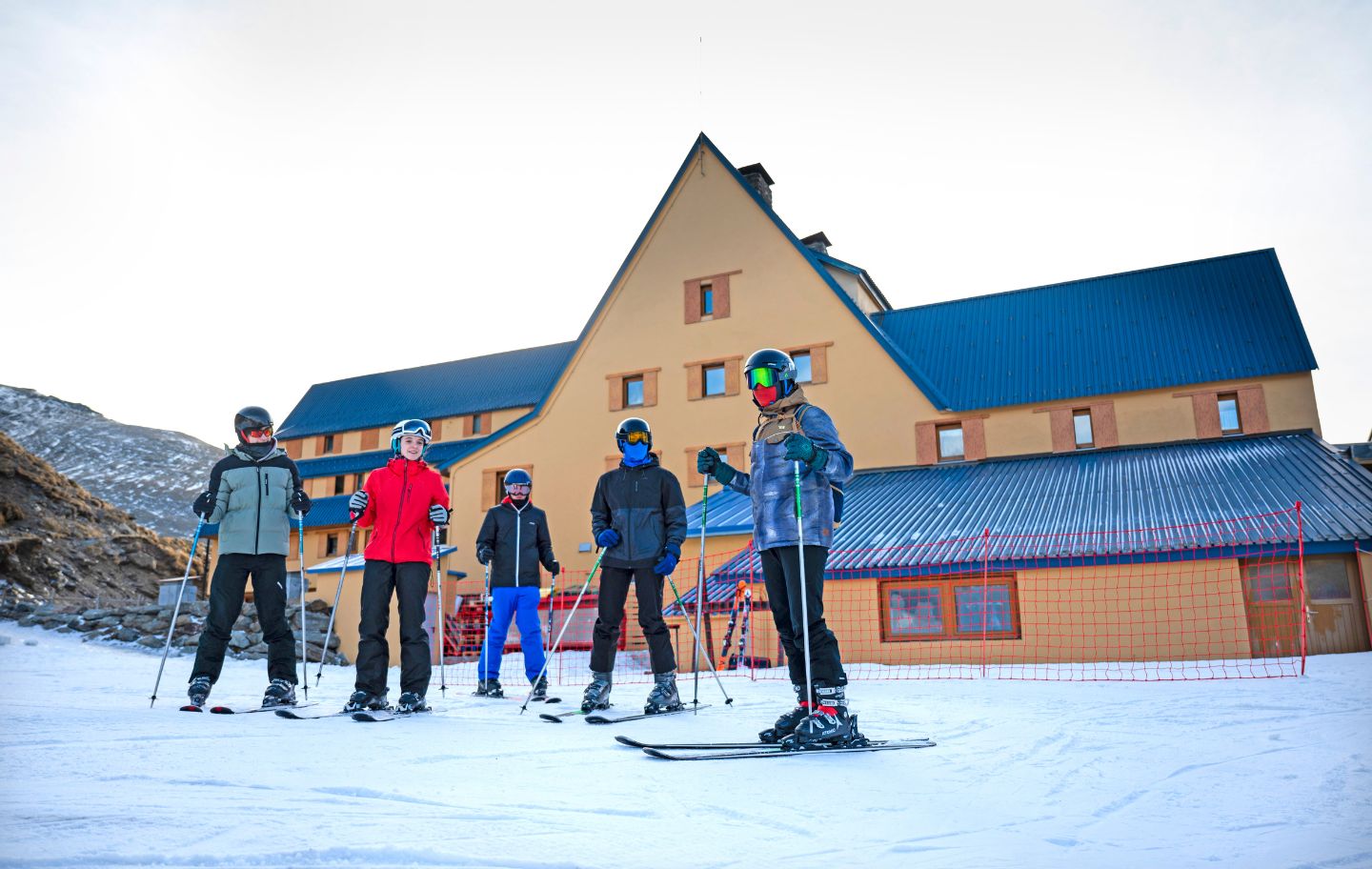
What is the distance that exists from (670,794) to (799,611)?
2.05 meters

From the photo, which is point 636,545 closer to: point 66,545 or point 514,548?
point 514,548

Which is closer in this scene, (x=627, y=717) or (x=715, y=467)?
(x=715, y=467)

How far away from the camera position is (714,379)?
2514 centimetres

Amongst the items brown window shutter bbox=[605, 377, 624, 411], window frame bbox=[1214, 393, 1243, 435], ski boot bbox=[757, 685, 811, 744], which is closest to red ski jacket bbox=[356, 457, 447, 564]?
ski boot bbox=[757, 685, 811, 744]

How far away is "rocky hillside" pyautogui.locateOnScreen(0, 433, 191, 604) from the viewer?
3148cm

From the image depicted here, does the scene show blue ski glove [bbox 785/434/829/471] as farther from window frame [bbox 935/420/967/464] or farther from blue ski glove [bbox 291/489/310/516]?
window frame [bbox 935/420/967/464]

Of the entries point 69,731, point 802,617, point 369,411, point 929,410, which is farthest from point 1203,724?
point 369,411

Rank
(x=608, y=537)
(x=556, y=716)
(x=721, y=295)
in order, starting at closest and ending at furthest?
(x=556, y=716) < (x=608, y=537) < (x=721, y=295)

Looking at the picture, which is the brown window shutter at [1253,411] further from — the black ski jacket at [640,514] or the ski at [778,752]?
the ski at [778,752]

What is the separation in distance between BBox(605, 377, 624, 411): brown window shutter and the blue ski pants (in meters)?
16.1

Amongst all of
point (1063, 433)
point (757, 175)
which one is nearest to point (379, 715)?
point (1063, 433)

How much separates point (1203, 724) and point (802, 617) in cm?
300

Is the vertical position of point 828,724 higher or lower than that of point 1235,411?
lower

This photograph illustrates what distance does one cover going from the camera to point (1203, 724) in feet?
20.9
